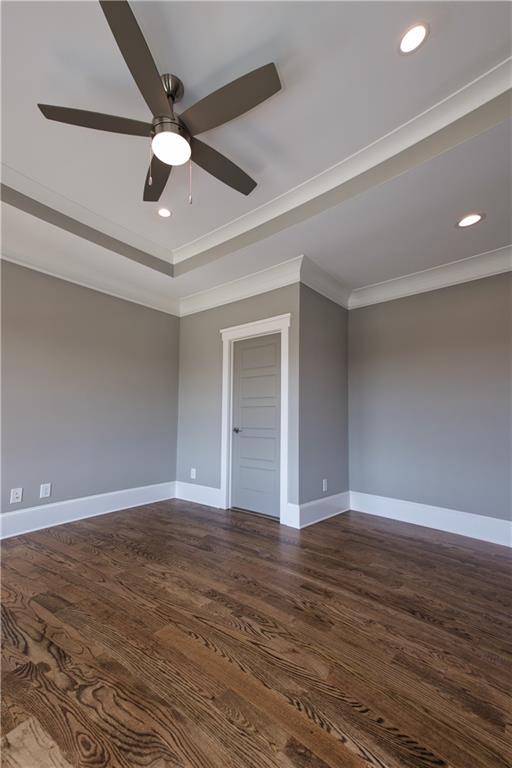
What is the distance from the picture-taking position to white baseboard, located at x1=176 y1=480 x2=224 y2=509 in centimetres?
401

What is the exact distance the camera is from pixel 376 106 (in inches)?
77.3

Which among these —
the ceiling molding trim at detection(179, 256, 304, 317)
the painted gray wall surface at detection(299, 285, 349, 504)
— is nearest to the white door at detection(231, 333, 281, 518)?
the painted gray wall surface at detection(299, 285, 349, 504)

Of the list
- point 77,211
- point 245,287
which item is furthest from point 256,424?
point 77,211

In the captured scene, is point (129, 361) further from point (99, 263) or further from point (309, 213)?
point (309, 213)

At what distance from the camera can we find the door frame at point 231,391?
11.3ft

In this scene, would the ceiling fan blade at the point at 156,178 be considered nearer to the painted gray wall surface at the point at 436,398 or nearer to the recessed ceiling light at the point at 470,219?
the recessed ceiling light at the point at 470,219

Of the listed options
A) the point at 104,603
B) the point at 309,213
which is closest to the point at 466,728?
the point at 104,603

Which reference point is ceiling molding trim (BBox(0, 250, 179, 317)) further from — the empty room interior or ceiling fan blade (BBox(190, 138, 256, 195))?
ceiling fan blade (BBox(190, 138, 256, 195))

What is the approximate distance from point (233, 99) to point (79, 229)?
201cm

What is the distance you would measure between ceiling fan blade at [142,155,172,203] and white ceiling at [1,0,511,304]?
0.27 metres

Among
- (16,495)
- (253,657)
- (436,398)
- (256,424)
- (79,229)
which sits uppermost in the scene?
(79,229)

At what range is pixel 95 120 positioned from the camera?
1769 mm

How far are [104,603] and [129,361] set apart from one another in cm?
272

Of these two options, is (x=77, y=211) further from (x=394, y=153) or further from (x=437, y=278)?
(x=437, y=278)
